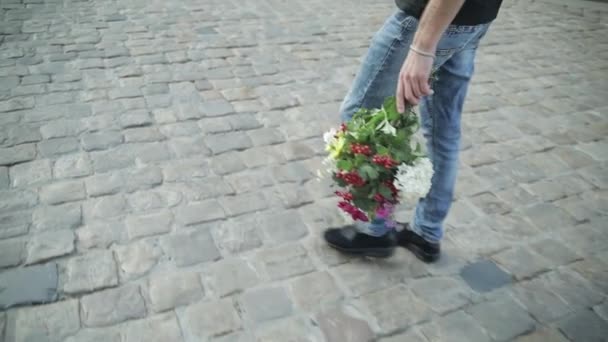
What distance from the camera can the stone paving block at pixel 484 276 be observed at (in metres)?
2.48

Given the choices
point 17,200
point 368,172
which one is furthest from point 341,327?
point 17,200

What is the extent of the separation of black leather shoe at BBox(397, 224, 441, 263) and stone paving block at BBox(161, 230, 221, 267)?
1.00m

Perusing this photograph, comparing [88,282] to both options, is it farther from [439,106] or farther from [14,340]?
[439,106]

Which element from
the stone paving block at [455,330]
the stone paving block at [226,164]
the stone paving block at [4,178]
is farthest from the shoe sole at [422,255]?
the stone paving block at [4,178]

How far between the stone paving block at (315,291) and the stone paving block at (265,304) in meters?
0.06

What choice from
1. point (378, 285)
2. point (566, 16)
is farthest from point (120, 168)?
point (566, 16)

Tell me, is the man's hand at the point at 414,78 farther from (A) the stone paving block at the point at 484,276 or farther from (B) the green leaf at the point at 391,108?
(A) the stone paving block at the point at 484,276

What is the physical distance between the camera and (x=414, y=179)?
6.35ft

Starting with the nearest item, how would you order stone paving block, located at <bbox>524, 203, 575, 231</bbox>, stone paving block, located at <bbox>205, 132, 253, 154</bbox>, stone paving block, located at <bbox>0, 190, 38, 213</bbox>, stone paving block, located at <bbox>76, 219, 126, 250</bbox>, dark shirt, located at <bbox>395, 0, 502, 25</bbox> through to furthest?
1. dark shirt, located at <bbox>395, 0, 502, 25</bbox>
2. stone paving block, located at <bbox>76, 219, 126, 250</bbox>
3. stone paving block, located at <bbox>0, 190, 38, 213</bbox>
4. stone paving block, located at <bbox>524, 203, 575, 231</bbox>
5. stone paving block, located at <bbox>205, 132, 253, 154</bbox>

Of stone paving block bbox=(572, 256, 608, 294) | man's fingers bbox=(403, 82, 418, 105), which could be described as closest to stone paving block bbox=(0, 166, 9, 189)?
man's fingers bbox=(403, 82, 418, 105)

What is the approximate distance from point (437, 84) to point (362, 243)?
906 mm

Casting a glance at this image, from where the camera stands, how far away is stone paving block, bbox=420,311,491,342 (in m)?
2.18

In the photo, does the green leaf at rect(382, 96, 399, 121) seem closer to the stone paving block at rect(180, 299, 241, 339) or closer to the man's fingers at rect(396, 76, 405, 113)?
the man's fingers at rect(396, 76, 405, 113)

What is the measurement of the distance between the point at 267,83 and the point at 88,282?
2.50 meters
